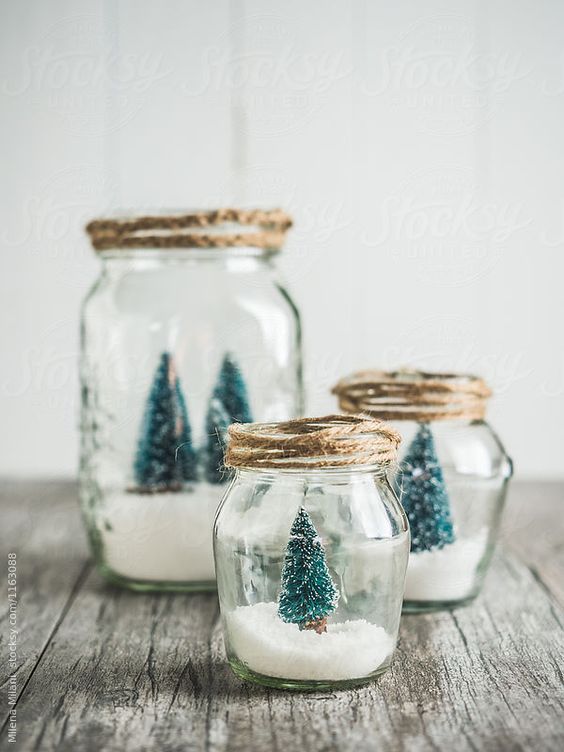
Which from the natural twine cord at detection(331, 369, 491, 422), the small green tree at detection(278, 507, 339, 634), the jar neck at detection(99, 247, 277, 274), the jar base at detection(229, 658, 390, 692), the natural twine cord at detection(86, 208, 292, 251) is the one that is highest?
the natural twine cord at detection(86, 208, 292, 251)

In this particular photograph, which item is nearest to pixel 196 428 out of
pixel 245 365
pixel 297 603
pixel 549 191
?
pixel 245 365

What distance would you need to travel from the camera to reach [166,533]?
1.01 m

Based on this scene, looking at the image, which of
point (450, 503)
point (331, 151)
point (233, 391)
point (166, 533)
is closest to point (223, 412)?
point (233, 391)

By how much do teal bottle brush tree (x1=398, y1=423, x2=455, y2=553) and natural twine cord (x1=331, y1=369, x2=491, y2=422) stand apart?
4 cm

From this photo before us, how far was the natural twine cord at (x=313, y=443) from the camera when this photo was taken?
74cm

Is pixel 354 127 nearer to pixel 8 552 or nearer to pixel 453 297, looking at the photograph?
pixel 453 297

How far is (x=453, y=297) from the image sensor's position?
1957 mm

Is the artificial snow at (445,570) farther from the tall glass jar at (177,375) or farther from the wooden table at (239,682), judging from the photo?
the tall glass jar at (177,375)

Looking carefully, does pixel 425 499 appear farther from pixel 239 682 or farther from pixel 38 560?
pixel 38 560

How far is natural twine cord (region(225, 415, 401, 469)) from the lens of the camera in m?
0.74

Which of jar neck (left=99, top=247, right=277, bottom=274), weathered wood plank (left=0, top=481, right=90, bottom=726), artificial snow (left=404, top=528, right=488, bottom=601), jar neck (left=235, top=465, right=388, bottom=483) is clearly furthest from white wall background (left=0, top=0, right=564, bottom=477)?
jar neck (left=235, top=465, right=388, bottom=483)

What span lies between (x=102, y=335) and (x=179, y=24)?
3.49ft

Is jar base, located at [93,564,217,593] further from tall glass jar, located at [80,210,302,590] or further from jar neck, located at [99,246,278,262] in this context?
jar neck, located at [99,246,278,262]

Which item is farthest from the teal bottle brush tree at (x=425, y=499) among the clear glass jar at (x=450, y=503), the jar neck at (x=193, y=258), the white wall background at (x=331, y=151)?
the white wall background at (x=331, y=151)
